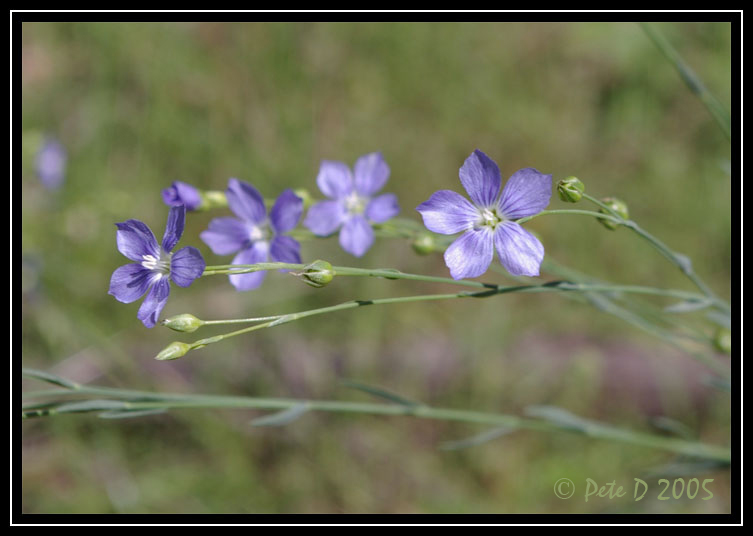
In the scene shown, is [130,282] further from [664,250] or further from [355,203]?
[664,250]

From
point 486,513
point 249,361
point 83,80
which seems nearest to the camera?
point 486,513

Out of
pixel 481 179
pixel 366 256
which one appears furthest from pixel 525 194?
pixel 366 256

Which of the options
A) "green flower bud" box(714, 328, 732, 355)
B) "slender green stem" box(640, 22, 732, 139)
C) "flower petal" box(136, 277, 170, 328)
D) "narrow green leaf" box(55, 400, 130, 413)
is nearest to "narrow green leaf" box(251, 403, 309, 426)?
"narrow green leaf" box(55, 400, 130, 413)

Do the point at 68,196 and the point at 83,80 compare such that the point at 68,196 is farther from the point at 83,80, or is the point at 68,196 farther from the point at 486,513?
the point at 486,513

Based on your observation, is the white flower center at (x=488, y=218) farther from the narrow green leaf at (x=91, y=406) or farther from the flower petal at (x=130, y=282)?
the narrow green leaf at (x=91, y=406)

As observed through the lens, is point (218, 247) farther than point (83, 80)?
No

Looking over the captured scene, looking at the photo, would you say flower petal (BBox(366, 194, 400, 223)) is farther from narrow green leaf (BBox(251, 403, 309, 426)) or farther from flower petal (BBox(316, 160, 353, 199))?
narrow green leaf (BBox(251, 403, 309, 426))

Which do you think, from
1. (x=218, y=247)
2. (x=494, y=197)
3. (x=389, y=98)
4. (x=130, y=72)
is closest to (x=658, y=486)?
(x=494, y=197)
